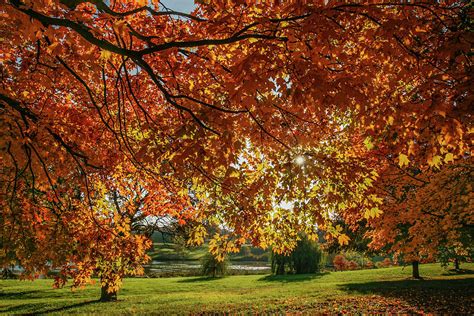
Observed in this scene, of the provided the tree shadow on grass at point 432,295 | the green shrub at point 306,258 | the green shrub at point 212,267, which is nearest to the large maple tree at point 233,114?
the tree shadow on grass at point 432,295

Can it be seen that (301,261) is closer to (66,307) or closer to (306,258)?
(306,258)

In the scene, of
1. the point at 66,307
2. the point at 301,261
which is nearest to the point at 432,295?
the point at 66,307

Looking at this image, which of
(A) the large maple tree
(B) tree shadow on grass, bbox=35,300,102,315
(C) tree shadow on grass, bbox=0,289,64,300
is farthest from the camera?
(C) tree shadow on grass, bbox=0,289,64,300

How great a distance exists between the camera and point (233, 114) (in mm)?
7504

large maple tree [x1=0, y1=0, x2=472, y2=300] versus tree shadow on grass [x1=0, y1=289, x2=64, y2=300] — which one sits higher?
large maple tree [x1=0, y1=0, x2=472, y2=300]

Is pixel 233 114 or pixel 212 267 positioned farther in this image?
pixel 212 267

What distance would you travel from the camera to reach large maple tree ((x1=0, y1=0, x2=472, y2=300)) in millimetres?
5094

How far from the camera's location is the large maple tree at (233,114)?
5.09m

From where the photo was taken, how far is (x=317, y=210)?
26.3 feet

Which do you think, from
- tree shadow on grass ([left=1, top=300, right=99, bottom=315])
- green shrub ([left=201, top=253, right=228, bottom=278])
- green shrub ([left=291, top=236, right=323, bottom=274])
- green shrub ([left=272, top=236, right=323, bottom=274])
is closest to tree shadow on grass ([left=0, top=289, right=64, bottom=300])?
tree shadow on grass ([left=1, top=300, right=99, bottom=315])

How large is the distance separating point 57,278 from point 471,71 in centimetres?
1016

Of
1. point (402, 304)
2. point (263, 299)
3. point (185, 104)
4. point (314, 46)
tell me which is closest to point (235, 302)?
point (263, 299)

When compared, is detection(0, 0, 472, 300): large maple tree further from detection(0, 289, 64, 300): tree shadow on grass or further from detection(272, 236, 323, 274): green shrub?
detection(272, 236, 323, 274): green shrub

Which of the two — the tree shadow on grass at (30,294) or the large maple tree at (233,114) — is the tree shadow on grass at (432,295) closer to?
the large maple tree at (233,114)
